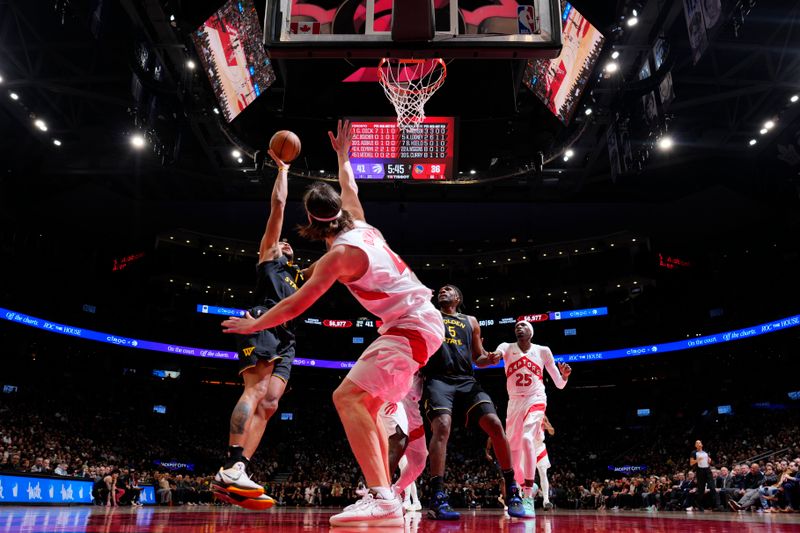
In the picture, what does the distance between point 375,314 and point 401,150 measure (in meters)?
11.2

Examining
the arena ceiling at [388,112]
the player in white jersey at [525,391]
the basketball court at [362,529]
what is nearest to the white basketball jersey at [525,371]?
A: the player in white jersey at [525,391]

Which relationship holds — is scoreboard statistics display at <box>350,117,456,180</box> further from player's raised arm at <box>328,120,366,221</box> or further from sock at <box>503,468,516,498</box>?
sock at <box>503,468,516,498</box>

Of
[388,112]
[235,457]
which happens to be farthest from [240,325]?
[388,112]

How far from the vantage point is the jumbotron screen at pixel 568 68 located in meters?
12.3

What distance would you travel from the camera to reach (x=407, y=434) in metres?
6.16

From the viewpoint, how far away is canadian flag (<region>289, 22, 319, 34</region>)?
6.64 metres

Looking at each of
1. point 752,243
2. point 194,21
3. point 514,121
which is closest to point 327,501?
point 514,121

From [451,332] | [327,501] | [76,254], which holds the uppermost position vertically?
[76,254]

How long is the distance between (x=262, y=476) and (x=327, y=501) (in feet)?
22.3

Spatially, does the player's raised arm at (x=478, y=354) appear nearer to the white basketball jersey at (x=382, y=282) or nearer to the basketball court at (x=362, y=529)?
the basketball court at (x=362, y=529)

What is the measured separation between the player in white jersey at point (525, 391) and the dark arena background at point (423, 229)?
1.34 m

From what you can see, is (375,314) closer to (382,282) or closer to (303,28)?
(382,282)

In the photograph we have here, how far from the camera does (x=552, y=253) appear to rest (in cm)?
3281

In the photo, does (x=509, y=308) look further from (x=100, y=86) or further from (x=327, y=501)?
(x=100, y=86)
